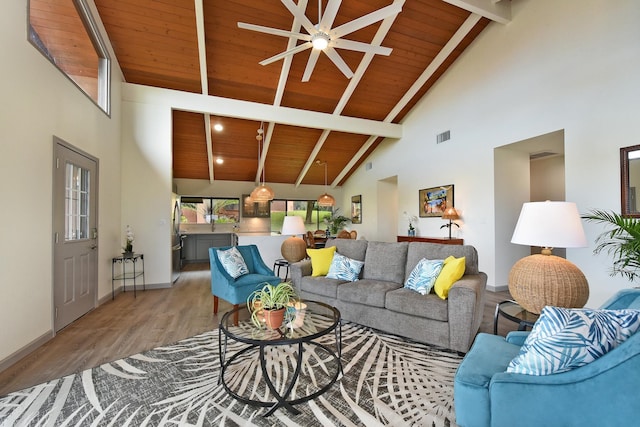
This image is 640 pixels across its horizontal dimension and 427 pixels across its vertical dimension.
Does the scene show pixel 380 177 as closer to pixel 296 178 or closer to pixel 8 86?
pixel 296 178

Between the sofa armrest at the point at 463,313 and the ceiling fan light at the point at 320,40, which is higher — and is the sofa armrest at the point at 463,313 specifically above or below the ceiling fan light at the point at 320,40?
below

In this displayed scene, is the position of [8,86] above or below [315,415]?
above

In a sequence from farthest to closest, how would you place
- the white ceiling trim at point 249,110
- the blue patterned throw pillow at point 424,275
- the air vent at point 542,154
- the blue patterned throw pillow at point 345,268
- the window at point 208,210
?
the window at point 208,210, the air vent at point 542,154, the white ceiling trim at point 249,110, the blue patterned throw pillow at point 345,268, the blue patterned throw pillow at point 424,275

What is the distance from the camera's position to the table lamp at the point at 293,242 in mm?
4547

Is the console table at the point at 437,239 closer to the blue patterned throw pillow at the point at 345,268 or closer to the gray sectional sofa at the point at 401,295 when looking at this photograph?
the gray sectional sofa at the point at 401,295

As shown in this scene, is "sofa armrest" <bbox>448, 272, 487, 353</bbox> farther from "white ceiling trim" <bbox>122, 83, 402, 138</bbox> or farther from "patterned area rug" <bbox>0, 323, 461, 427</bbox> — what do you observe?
"white ceiling trim" <bbox>122, 83, 402, 138</bbox>

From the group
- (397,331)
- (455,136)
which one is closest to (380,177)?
(455,136)

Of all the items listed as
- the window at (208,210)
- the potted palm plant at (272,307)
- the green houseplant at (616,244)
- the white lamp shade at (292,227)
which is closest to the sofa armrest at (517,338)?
the potted palm plant at (272,307)

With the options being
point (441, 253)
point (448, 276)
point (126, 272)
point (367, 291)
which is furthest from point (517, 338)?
point (126, 272)

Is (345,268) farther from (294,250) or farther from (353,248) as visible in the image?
(294,250)

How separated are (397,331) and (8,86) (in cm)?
415

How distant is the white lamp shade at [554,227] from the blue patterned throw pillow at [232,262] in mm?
3062

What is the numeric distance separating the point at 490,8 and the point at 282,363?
5737mm

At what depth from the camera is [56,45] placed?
11.0ft
